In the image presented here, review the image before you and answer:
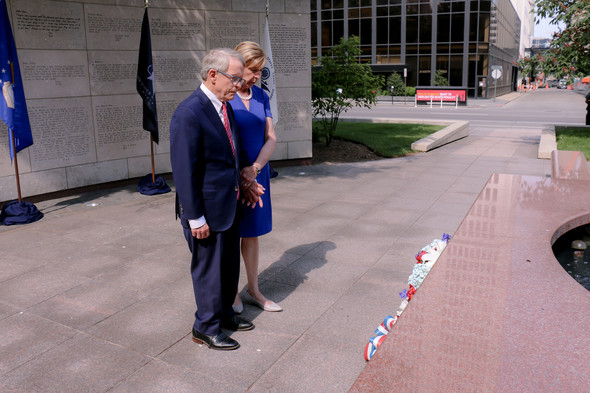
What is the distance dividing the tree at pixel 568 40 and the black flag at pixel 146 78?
39.2 ft

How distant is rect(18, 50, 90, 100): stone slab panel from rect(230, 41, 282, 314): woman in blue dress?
559 centimetres

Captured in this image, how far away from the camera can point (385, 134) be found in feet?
55.7

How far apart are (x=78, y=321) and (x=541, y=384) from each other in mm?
3438

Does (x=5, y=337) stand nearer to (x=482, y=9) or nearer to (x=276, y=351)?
(x=276, y=351)

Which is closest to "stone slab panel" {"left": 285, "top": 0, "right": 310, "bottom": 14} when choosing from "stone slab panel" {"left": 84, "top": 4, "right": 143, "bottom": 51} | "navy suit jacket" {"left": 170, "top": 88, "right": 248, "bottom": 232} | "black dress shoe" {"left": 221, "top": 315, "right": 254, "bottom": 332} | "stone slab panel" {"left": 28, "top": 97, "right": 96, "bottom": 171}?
"stone slab panel" {"left": 84, "top": 4, "right": 143, "bottom": 51}

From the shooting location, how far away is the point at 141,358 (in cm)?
356

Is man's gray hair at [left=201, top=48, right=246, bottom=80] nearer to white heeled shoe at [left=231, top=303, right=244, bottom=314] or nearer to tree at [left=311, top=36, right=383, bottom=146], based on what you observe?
white heeled shoe at [left=231, top=303, right=244, bottom=314]

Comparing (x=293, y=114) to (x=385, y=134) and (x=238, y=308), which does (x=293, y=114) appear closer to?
(x=385, y=134)

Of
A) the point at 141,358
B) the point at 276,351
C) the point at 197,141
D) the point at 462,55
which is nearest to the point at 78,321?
the point at 141,358

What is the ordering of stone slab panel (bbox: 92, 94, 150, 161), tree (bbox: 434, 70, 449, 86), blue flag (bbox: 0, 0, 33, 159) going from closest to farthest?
blue flag (bbox: 0, 0, 33, 159)
stone slab panel (bbox: 92, 94, 150, 161)
tree (bbox: 434, 70, 449, 86)

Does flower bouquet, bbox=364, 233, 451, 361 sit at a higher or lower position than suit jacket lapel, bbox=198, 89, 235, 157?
lower

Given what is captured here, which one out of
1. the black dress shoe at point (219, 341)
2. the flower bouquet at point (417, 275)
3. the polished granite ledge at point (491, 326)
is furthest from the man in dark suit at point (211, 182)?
the polished granite ledge at point (491, 326)

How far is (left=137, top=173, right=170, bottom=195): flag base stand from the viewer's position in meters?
8.88

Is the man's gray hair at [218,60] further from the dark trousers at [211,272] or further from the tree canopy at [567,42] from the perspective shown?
the tree canopy at [567,42]
